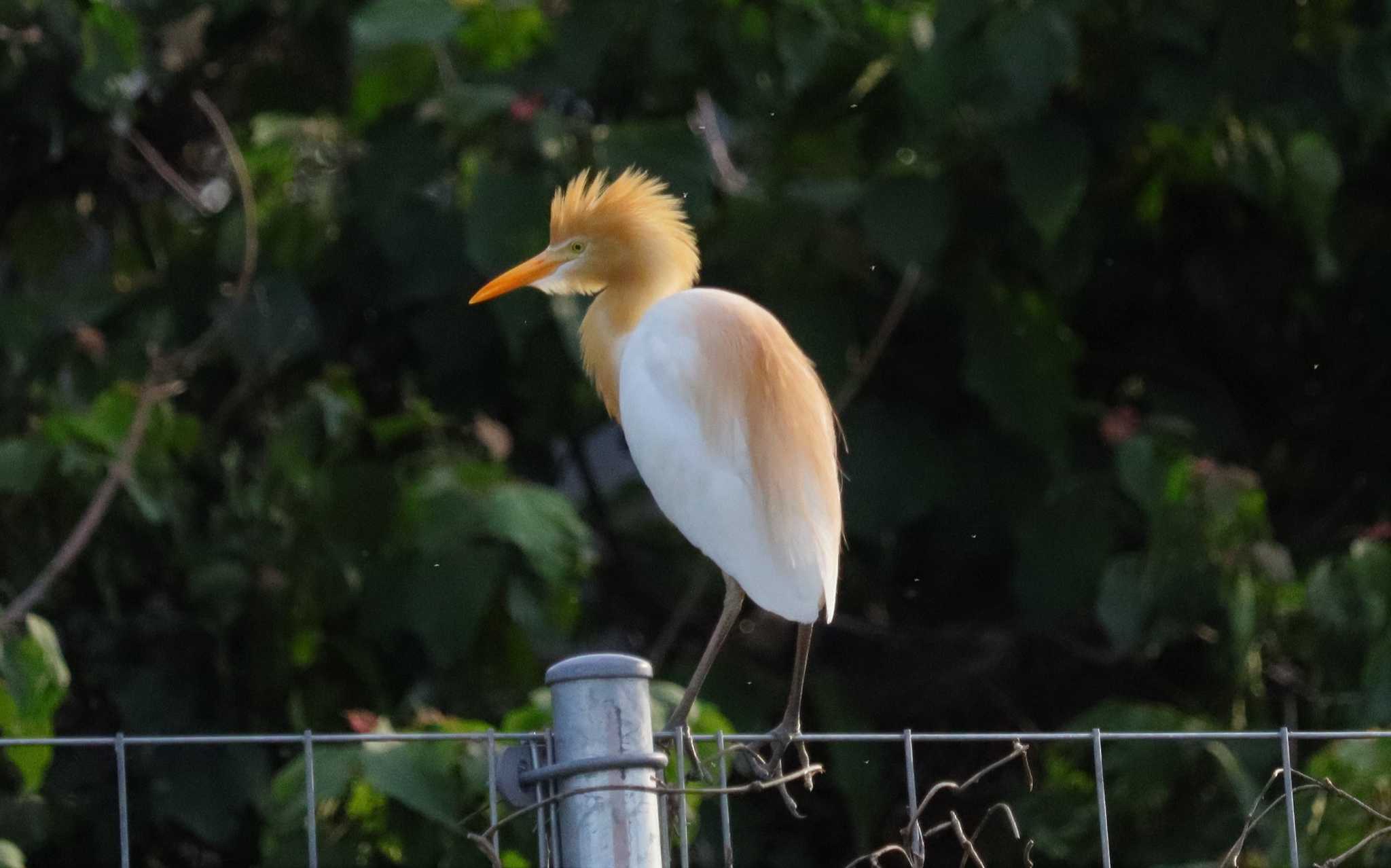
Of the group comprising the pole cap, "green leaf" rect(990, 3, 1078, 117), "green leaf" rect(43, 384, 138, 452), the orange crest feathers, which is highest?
"green leaf" rect(990, 3, 1078, 117)

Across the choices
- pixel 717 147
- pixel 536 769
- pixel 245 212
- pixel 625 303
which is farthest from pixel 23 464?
pixel 536 769

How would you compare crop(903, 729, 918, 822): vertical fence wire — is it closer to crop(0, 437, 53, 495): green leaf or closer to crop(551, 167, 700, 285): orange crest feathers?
crop(551, 167, 700, 285): orange crest feathers

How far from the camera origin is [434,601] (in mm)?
3475

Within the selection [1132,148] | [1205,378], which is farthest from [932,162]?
[1205,378]

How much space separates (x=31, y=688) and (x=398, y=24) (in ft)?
5.13

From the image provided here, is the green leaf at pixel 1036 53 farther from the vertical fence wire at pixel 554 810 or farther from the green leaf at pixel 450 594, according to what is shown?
the vertical fence wire at pixel 554 810

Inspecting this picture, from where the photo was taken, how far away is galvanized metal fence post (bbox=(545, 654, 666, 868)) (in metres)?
1.39

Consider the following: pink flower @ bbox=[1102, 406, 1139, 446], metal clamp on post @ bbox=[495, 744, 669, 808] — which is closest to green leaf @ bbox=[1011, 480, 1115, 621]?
pink flower @ bbox=[1102, 406, 1139, 446]

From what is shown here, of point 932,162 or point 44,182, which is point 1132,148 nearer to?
point 932,162

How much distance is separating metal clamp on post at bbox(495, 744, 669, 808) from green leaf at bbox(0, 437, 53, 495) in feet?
6.55

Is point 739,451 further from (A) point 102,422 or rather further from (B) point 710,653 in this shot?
(A) point 102,422

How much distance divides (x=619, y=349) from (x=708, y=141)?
70.3 inches

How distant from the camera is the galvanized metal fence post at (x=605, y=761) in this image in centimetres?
139

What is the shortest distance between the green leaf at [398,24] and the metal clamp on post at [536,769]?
2309 mm
